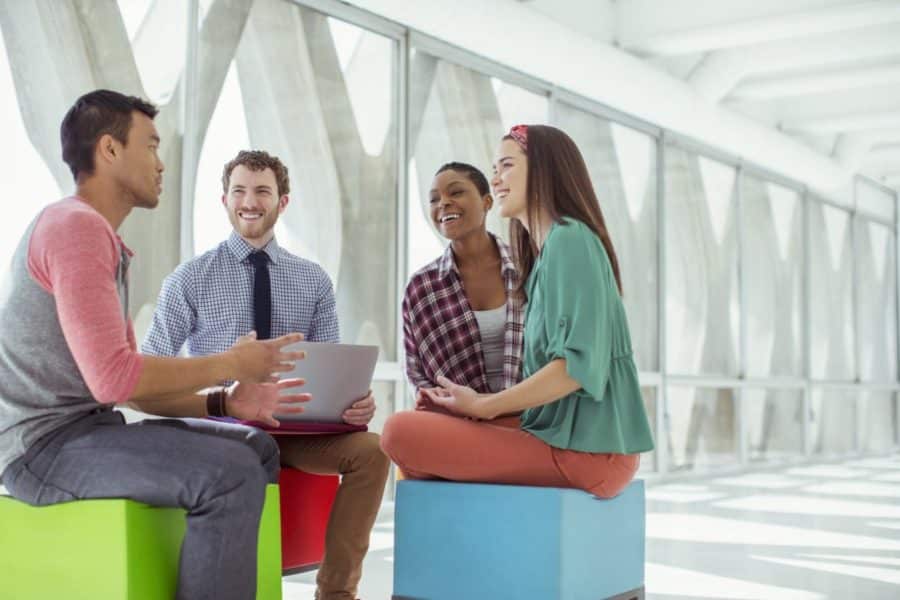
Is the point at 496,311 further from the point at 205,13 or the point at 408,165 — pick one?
the point at 408,165

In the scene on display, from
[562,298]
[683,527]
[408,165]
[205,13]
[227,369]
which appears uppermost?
[205,13]

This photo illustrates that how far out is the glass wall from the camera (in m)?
4.78

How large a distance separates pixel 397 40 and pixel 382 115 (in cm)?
48

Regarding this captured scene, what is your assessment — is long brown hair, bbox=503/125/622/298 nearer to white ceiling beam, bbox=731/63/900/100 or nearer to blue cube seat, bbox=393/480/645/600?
blue cube seat, bbox=393/480/645/600

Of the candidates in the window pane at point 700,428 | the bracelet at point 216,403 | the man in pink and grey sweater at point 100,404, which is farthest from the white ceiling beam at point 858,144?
the man in pink and grey sweater at point 100,404

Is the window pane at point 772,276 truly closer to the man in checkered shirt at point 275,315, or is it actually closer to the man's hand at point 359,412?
the man in checkered shirt at point 275,315

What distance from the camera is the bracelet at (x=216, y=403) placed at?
2.68 meters

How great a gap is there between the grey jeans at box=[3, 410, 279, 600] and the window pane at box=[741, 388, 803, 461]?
29.2 feet

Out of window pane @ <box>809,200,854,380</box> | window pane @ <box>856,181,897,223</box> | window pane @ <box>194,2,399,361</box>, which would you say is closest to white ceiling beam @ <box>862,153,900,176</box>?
window pane @ <box>856,181,897,223</box>

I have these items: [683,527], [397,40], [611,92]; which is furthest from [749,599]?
[611,92]

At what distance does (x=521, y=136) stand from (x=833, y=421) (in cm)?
1108

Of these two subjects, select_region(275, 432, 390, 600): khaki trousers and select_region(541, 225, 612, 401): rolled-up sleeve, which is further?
select_region(275, 432, 390, 600): khaki trousers

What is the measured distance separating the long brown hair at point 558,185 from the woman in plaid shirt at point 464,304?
2.36ft

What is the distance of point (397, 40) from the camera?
6.46m
